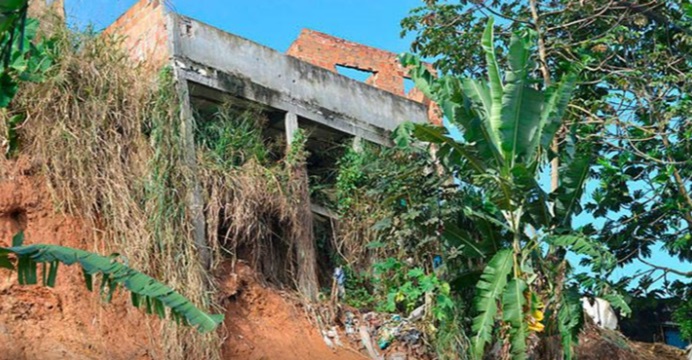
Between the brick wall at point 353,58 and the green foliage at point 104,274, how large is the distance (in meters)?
9.33

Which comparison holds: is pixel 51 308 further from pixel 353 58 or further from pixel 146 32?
pixel 353 58

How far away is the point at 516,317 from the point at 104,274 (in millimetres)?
4113

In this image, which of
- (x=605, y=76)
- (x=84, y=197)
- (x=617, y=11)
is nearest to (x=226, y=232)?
(x=84, y=197)

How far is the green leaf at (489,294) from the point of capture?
30.5ft

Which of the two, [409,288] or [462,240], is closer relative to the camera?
[462,240]

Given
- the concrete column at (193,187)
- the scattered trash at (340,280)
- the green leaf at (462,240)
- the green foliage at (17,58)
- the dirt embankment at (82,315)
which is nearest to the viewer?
the green foliage at (17,58)

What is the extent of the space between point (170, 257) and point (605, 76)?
622 centimetres

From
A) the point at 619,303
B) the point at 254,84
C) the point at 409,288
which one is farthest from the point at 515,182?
the point at 254,84

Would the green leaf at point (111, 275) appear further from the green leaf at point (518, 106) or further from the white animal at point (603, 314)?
the white animal at point (603, 314)

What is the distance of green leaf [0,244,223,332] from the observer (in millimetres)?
6488

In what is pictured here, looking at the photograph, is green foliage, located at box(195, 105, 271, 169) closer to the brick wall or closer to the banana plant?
the banana plant

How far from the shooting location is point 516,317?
920cm

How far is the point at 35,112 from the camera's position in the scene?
9664mm

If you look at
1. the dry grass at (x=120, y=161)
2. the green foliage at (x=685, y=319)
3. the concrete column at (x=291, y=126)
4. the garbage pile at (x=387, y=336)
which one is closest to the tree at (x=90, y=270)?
the dry grass at (x=120, y=161)
